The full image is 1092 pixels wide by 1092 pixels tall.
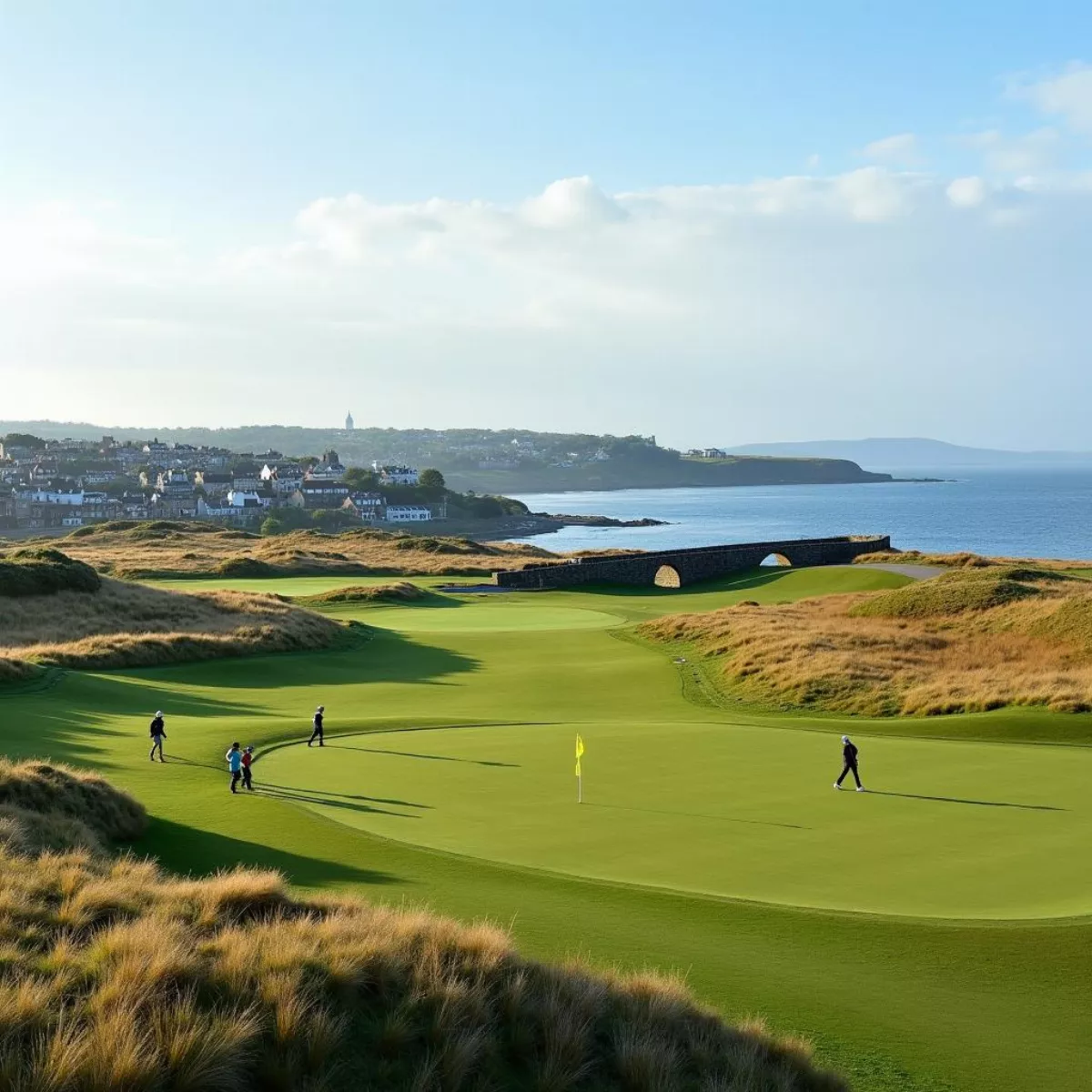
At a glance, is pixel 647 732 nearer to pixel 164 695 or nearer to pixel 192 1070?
pixel 164 695

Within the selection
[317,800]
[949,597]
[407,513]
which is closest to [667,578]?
[949,597]

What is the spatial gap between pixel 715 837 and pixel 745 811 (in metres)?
1.43

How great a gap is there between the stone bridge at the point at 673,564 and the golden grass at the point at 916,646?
18.6 m

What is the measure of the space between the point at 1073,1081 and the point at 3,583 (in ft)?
133

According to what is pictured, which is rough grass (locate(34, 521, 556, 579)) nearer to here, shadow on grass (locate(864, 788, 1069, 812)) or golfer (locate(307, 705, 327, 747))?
golfer (locate(307, 705, 327, 747))

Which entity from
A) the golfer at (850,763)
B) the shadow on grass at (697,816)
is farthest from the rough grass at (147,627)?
the golfer at (850,763)

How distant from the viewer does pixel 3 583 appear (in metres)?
41.8

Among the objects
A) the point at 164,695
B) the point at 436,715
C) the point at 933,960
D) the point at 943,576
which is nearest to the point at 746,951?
the point at 933,960

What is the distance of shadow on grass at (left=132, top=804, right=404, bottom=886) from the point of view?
1248 centimetres

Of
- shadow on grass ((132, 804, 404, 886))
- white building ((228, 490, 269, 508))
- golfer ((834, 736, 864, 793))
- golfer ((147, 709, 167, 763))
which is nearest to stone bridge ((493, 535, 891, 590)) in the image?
golfer ((147, 709, 167, 763))

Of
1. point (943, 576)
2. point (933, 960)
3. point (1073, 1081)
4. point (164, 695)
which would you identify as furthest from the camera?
point (943, 576)

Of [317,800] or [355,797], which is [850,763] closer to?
[355,797]

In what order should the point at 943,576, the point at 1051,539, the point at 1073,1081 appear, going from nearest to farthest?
the point at 1073,1081 → the point at 943,576 → the point at 1051,539

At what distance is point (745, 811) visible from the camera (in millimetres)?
15539
